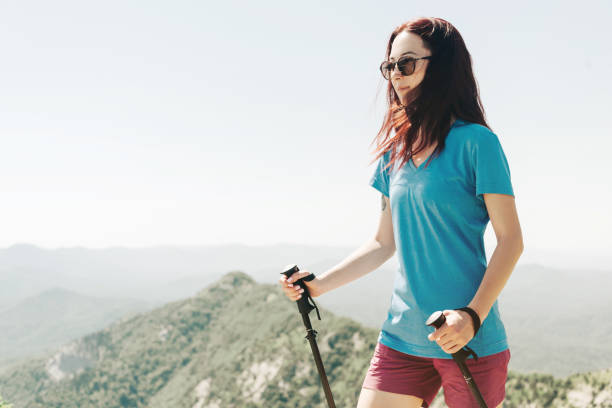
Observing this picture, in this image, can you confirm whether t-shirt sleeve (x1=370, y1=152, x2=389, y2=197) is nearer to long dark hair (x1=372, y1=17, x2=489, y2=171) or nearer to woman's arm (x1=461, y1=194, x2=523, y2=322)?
long dark hair (x1=372, y1=17, x2=489, y2=171)

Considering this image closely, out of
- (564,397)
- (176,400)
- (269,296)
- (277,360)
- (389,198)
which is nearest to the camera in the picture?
(389,198)

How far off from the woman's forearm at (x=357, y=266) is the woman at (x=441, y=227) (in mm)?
280

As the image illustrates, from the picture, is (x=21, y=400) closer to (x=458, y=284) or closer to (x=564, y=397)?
(x=564, y=397)

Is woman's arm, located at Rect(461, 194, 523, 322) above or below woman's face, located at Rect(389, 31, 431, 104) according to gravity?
below

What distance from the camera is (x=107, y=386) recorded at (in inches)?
4296

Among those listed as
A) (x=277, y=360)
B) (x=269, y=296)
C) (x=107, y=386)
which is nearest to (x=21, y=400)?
(x=107, y=386)

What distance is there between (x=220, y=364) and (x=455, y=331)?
338 feet

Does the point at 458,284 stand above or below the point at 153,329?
above

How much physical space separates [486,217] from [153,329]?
132 metres

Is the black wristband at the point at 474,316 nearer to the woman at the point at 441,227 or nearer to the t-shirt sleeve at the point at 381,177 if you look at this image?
the woman at the point at 441,227

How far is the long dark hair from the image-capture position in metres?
2.43

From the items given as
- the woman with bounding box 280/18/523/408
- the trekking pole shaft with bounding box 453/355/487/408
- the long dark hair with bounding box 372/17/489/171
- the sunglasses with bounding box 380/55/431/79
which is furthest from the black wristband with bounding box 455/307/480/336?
the sunglasses with bounding box 380/55/431/79

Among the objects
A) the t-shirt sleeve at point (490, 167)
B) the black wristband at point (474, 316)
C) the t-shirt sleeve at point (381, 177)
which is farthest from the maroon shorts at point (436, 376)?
the t-shirt sleeve at point (381, 177)

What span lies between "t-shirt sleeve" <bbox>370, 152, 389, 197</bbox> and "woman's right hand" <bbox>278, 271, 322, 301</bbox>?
0.64m
